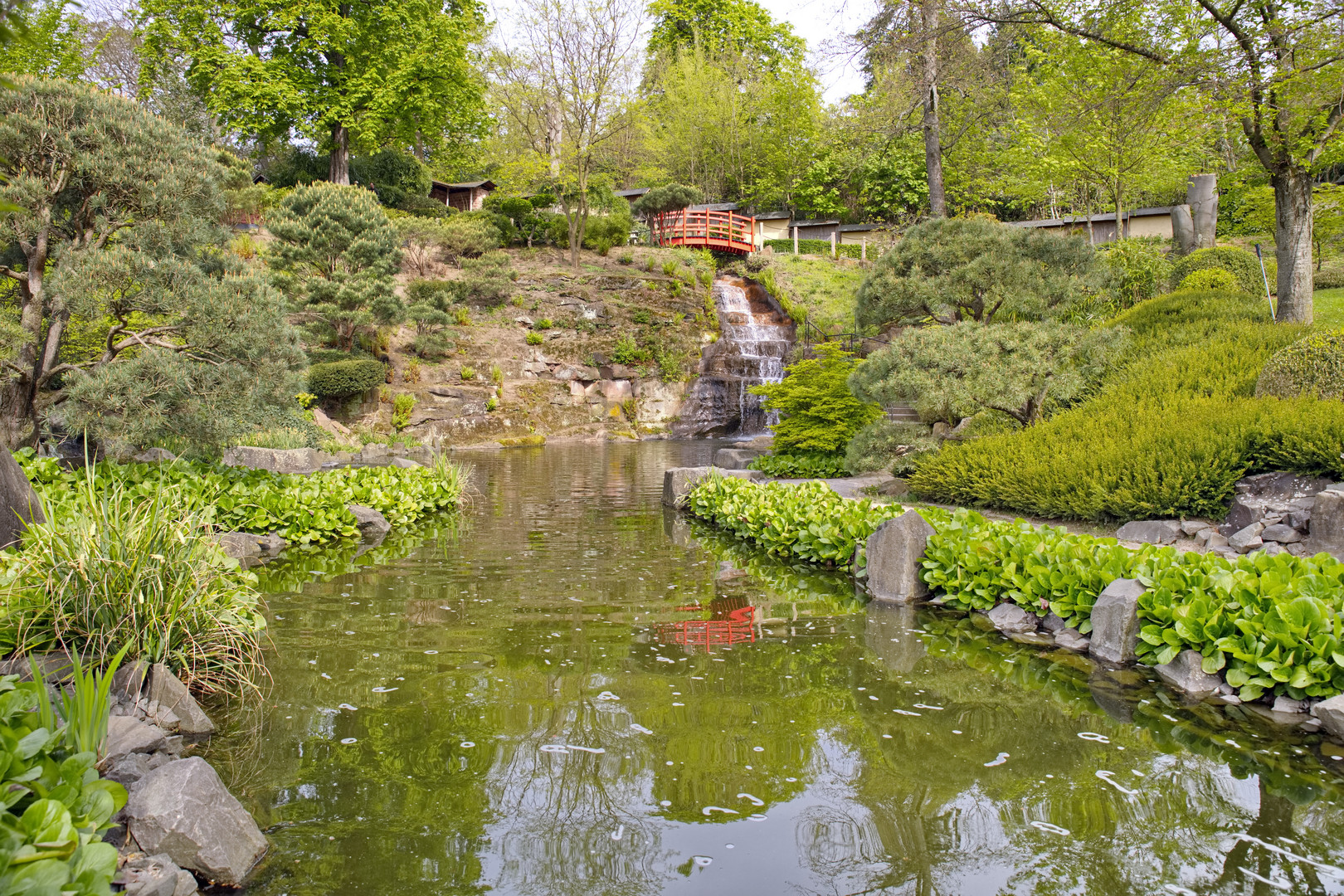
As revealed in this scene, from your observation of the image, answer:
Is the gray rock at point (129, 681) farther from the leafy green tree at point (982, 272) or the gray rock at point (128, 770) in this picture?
the leafy green tree at point (982, 272)

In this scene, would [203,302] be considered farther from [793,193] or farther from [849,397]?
[793,193]

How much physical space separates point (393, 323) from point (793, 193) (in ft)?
81.3

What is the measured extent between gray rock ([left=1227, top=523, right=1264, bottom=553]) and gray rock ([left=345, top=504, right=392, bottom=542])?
29.6 feet

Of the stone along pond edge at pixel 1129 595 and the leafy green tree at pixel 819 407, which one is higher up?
the leafy green tree at pixel 819 407

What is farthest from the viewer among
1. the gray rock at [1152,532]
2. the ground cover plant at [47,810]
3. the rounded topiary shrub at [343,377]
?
the rounded topiary shrub at [343,377]

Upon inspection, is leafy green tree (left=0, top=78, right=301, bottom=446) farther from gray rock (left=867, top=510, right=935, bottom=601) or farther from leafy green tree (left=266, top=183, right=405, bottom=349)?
leafy green tree (left=266, top=183, right=405, bottom=349)

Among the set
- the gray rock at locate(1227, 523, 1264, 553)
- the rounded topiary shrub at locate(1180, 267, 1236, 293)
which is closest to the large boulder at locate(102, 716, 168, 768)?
the gray rock at locate(1227, 523, 1264, 553)

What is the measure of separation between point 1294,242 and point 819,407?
6933 mm

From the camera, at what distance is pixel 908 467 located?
11.1 m

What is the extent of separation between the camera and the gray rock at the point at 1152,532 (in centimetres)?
758

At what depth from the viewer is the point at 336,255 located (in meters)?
21.6

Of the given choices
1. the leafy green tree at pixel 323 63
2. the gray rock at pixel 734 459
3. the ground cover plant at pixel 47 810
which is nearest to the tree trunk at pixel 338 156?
the leafy green tree at pixel 323 63

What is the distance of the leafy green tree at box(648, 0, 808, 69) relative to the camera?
1834 inches

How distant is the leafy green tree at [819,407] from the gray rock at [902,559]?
19.7 feet
